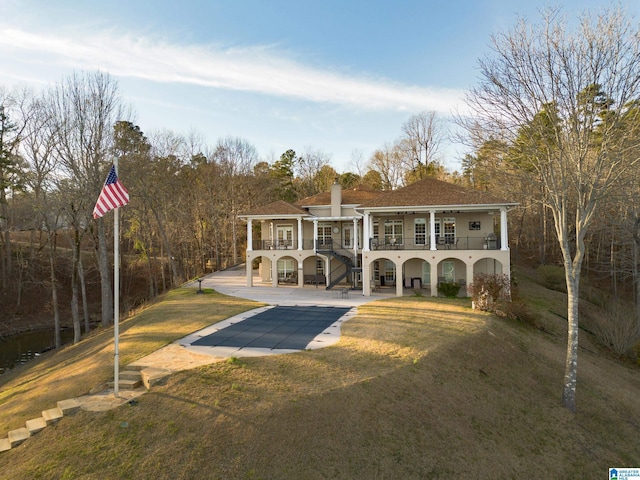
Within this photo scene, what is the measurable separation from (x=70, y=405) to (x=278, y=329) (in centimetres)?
723

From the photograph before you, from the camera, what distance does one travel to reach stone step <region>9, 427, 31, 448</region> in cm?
746

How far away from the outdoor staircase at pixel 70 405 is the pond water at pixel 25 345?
1715 cm

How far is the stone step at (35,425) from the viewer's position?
7.69m

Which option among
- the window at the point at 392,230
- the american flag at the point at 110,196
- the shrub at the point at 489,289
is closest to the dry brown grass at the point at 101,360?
the american flag at the point at 110,196

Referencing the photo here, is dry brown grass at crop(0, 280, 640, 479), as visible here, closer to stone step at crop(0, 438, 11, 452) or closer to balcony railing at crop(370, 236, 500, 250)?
stone step at crop(0, 438, 11, 452)

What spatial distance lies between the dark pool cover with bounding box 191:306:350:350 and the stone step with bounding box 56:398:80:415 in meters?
4.11

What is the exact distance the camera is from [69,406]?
26.8ft

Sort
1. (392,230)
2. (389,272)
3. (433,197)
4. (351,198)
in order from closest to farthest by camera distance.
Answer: (433,197) < (392,230) < (389,272) < (351,198)

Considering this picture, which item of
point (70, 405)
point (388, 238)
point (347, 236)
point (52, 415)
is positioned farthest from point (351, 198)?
point (52, 415)

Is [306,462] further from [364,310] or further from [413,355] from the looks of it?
[364,310]

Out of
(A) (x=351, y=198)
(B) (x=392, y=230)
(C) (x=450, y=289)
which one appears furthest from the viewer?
(A) (x=351, y=198)

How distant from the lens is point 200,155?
142ft

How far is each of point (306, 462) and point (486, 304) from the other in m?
14.2

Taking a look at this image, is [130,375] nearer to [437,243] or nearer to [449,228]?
[437,243]
